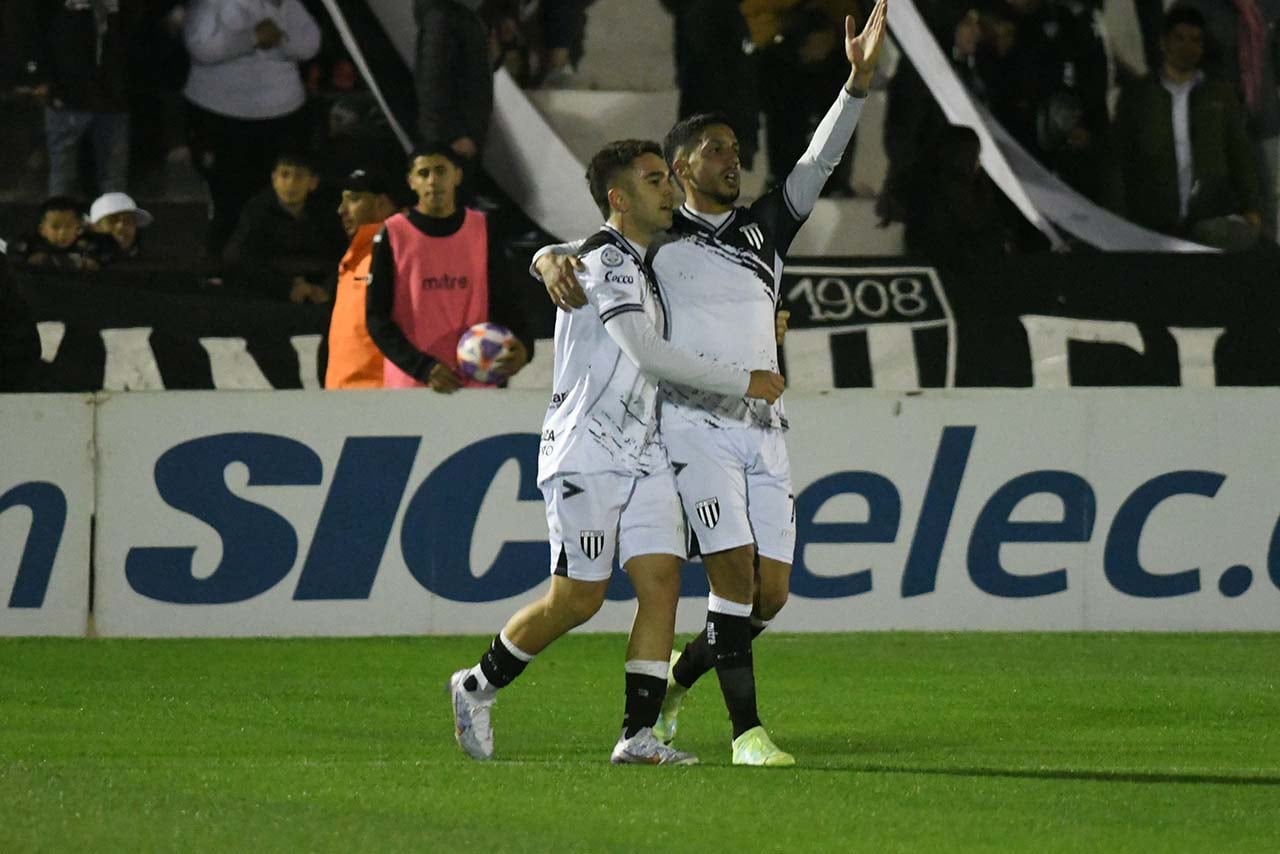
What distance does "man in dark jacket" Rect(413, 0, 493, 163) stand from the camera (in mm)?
13641

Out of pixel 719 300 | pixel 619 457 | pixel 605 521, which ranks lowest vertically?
pixel 605 521

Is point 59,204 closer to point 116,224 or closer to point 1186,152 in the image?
point 116,224

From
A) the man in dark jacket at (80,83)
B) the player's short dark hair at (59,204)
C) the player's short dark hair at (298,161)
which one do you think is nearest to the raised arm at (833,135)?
the player's short dark hair at (298,161)

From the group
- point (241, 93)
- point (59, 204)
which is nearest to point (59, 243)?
point (59, 204)

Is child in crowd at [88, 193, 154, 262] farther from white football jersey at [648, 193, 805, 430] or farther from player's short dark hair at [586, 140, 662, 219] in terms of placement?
player's short dark hair at [586, 140, 662, 219]

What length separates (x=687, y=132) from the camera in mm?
7336

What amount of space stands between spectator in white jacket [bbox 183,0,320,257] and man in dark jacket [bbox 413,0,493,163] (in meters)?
0.79

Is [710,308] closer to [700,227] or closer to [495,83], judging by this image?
[700,227]

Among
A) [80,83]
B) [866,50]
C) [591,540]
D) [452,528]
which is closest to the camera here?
[591,540]

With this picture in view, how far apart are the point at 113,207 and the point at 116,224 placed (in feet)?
0.37

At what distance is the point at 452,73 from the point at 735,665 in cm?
723

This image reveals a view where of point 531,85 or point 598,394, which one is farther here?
point 531,85

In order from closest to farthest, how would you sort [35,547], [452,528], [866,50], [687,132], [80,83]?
[687,132] → [866,50] → [35,547] → [452,528] → [80,83]

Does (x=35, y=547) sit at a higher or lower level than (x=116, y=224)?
lower
